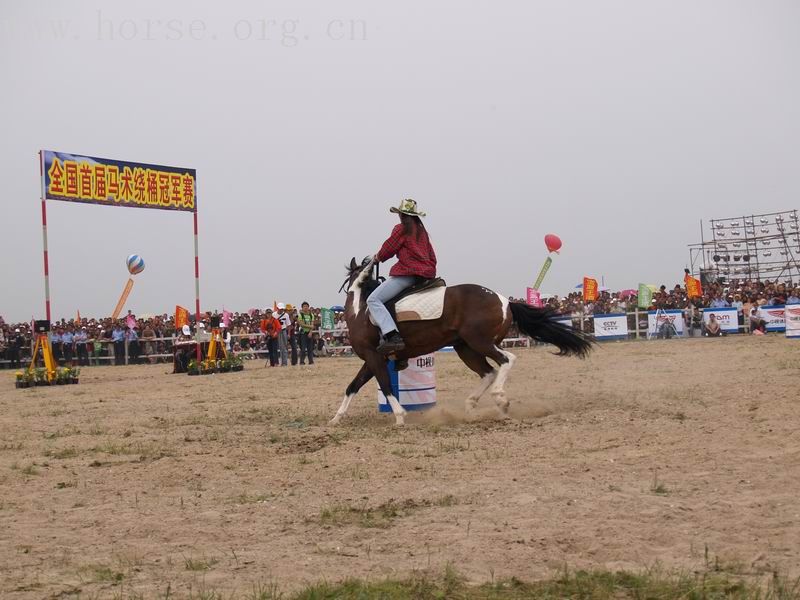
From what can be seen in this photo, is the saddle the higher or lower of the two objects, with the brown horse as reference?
higher

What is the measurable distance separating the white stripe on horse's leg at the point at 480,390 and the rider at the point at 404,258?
1.09m

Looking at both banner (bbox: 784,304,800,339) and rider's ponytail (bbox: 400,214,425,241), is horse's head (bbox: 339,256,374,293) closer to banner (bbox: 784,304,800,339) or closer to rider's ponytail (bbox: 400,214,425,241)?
rider's ponytail (bbox: 400,214,425,241)

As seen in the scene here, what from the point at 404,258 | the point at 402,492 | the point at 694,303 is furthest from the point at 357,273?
the point at 694,303

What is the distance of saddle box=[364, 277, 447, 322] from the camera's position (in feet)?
34.2

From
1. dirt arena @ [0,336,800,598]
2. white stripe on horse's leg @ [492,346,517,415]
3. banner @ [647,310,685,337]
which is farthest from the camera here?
banner @ [647,310,685,337]

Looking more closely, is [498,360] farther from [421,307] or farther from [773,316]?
[773,316]

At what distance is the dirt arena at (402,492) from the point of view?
14.3 feet

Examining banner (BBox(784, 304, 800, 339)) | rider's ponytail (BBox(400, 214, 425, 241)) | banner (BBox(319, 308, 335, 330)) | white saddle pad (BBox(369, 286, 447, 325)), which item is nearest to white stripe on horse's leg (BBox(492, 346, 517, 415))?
white saddle pad (BBox(369, 286, 447, 325))

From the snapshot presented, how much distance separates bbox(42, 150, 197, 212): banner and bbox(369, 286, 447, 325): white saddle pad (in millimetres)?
13146

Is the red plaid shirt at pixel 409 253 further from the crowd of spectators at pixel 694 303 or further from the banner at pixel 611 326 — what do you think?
the banner at pixel 611 326

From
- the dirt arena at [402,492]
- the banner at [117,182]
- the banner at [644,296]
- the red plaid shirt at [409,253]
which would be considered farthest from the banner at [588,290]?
the red plaid shirt at [409,253]

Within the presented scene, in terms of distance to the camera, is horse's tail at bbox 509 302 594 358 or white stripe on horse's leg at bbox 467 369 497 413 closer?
white stripe on horse's leg at bbox 467 369 497 413

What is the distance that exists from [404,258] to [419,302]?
58cm

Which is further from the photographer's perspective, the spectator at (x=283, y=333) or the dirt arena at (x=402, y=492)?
the spectator at (x=283, y=333)
